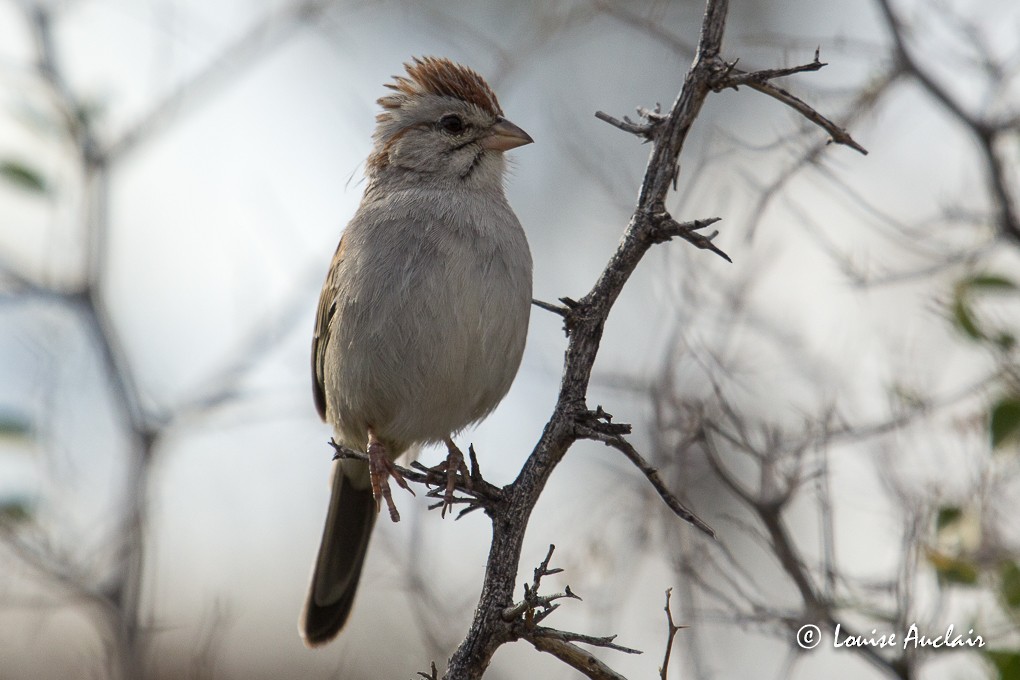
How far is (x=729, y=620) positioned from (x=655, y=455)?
3.01ft

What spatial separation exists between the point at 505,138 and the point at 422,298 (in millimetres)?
1143

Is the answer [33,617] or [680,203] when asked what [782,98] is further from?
[33,617]

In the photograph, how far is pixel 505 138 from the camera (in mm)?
5016

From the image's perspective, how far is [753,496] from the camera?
418 centimetres

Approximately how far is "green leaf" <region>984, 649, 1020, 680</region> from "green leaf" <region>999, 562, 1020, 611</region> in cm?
16

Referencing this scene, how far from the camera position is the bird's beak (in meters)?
4.99

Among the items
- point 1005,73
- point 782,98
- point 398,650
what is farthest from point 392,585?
point 1005,73

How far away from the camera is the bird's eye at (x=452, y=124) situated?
16.8 ft

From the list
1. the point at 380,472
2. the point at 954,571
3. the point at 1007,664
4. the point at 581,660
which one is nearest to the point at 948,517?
the point at 954,571

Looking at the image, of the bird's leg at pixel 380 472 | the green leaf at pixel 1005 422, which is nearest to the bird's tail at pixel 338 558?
the bird's leg at pixel 380 472

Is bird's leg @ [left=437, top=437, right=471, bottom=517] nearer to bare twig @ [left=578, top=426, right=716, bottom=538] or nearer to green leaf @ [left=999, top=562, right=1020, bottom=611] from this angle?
bare twig @ [left=578, top=426, right=716, bottom=538]
